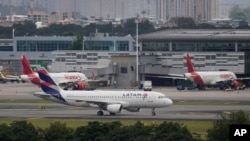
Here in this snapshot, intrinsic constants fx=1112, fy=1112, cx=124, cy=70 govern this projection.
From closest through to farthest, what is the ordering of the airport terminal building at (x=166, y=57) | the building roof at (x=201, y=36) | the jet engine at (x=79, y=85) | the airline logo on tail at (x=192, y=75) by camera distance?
the jet engine at (x=79, y=85)
the airline logo on tail at (x=192, y=75)
the airport terminal building at (x=166, y=57)
the building roof at (x=201, y=36)

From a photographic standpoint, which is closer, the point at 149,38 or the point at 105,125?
the point at 105,125

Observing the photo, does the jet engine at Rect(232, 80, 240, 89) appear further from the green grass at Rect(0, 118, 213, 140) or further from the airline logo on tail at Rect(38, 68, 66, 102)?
the green grass at Rect(0, 118, 213, 140)

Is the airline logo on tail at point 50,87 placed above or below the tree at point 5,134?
above

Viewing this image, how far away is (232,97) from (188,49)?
4492cm

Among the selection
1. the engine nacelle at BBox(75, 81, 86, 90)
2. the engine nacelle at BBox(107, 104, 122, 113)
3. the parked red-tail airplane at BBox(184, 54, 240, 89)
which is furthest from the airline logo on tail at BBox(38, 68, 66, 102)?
the parked red-tail airplane at BBox(184, 54, 240, 89)

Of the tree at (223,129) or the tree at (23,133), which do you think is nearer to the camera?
the tree at (223,129)

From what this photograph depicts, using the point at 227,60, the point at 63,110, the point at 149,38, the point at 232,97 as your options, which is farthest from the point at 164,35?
the point at 63,110

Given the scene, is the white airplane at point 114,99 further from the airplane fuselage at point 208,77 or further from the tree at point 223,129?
the airplane fuselage at point 208,77

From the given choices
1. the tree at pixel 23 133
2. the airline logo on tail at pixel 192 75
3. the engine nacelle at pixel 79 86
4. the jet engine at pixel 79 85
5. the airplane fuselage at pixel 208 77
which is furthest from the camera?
the airplane fuselage at pixel 208 77

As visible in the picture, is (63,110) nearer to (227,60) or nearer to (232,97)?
(232,97)

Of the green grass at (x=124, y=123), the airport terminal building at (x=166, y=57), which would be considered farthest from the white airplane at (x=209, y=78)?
the green grass at (x=124, y=123)

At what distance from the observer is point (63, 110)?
10469 cm

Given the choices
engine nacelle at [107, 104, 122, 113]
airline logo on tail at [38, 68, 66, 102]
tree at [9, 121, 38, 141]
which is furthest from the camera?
airline logo on tail at [38, 68, 66, 102]

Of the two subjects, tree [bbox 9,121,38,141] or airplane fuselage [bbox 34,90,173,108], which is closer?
tree [bbox 9,121,38,141]
